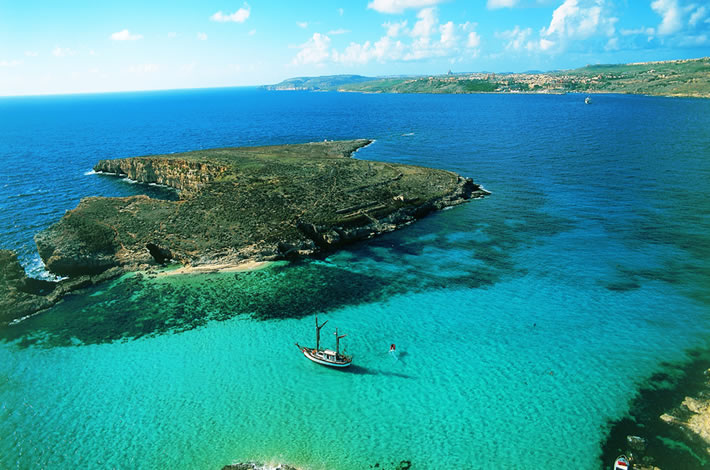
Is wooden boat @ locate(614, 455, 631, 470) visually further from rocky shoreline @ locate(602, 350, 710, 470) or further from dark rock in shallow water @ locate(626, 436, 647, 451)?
dark rock in shallow water @ locate(626, 436, 647, 451)

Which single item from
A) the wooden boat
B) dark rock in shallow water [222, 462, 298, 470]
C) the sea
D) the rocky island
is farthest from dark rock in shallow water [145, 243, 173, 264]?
the wooden boat

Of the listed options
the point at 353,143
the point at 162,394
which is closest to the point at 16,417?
the point at 162,394

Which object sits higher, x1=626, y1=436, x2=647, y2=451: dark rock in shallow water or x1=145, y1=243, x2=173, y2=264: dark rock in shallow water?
x1=145, y1=243, x2=173, y2=264: dark rock in shallow water

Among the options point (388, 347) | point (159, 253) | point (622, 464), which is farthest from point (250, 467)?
point (159, 253)

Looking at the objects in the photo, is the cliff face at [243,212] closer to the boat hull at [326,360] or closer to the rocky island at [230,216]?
the rocky island at [230,216]

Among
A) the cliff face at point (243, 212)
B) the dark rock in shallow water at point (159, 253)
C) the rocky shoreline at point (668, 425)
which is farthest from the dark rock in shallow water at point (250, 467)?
the dark rock in shallow water at point (159, 253)

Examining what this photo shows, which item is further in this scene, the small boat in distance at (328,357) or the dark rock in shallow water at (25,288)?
the dark rock in shallow water at (25,288)
